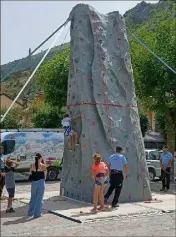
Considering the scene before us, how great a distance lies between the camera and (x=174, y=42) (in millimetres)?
19797

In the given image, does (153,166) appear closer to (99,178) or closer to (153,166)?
(153,166)

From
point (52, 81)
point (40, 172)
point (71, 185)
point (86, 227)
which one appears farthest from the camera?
point (52, 81)

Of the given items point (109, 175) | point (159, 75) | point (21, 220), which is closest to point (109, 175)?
point (109, 175)

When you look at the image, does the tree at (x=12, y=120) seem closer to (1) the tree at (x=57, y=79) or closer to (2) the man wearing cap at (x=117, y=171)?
(1) the tree at (x=57, y=79)

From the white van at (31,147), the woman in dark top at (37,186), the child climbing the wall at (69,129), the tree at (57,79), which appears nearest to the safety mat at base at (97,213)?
the woman in dark top at (37,186)

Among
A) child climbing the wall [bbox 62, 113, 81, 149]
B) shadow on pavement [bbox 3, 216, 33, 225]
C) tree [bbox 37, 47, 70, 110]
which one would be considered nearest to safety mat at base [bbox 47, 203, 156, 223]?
shadow on pavement [bbox 3, 216, 33, 225]

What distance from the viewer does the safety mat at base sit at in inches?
422

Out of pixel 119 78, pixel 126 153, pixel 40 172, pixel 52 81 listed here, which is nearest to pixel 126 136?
pixel 126 153

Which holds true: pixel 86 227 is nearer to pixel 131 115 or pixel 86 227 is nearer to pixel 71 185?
pixel 71 185

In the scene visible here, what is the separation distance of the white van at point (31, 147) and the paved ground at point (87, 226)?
9805mm

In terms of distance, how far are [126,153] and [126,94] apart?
6.10 ft

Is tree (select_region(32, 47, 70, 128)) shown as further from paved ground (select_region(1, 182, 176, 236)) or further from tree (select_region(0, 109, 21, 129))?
paved ground (select_region(1, 182, 176, 236))

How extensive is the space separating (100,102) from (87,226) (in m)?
4.42

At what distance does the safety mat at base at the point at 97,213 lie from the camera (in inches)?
422
